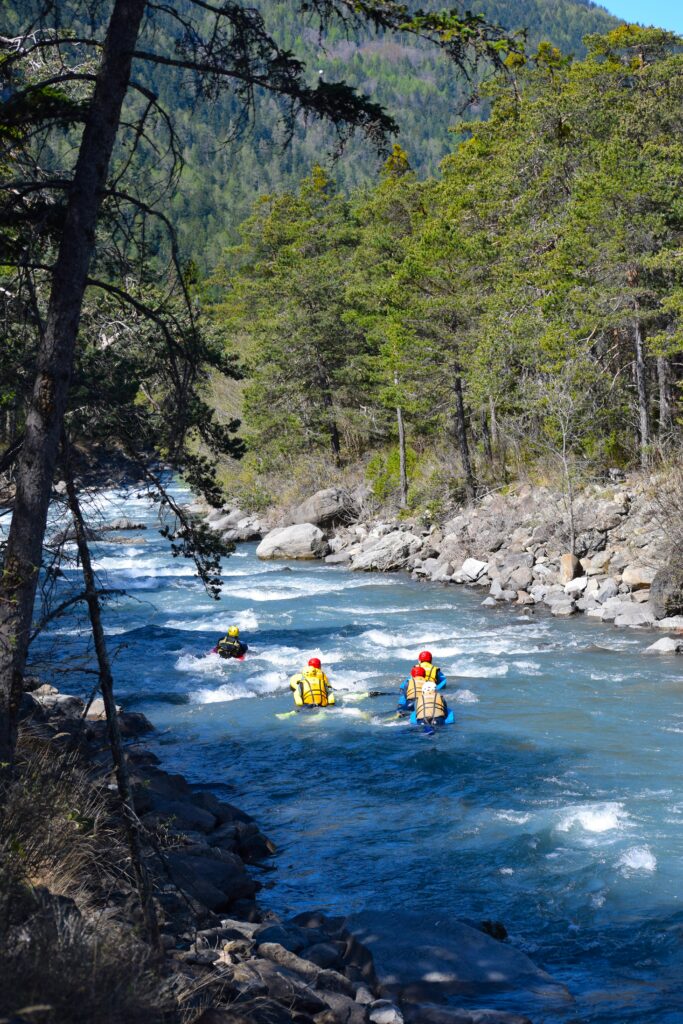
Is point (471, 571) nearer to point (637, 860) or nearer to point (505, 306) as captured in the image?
point (505, 306)

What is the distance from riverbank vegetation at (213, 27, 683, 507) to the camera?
82.9 feet

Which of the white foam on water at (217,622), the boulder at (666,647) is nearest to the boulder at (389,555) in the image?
the white foam on water at (217,622)

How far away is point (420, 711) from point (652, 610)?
26.6ft

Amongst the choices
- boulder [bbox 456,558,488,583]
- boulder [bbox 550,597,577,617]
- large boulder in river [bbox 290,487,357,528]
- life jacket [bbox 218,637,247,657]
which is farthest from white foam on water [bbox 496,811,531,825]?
large boulder in river [bbox 290,487,357,528]

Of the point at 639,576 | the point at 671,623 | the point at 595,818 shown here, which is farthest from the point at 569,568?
the point at 595,818

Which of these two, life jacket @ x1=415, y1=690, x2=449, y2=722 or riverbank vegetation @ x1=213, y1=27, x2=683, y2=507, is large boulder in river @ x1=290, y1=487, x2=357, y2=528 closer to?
riverbank vegetation @ x1=213, y1=27, x2=683, y2=507

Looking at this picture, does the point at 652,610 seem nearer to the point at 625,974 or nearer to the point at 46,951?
the point at 625,974

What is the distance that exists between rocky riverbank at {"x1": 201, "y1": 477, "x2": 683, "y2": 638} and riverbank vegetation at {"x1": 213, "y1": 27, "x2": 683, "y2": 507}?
152 cm

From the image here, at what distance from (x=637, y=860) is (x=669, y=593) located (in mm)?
10814

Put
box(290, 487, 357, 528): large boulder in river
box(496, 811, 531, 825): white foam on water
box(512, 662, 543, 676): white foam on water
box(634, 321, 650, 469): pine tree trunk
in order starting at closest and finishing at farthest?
box(496, 811, 531, 825): white foam on water → box(512, 662, 543, 676): white foam on water → box(634, 321, 650, 469): pine tree trunk → box(290, 487, 357, 528): large boulder in river

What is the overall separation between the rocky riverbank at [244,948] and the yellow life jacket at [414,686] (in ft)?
13.2

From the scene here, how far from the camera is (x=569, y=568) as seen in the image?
2331 cm

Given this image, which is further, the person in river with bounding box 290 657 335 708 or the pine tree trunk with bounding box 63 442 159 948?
the person in river with bounding box 290 657 335 708

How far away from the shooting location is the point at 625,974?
7719mm
